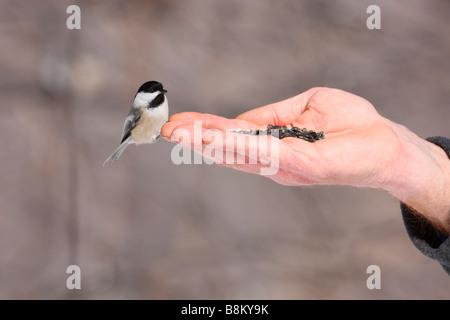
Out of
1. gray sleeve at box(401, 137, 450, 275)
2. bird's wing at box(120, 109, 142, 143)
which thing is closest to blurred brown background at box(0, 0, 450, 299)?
bird's wing at box(120, 109, 142, 143)

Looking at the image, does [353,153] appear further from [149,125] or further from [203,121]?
[149,125]

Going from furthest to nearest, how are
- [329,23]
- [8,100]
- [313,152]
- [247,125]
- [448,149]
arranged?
[329,23]
[8,100]
[247,125]
[448,149]
[313,152]

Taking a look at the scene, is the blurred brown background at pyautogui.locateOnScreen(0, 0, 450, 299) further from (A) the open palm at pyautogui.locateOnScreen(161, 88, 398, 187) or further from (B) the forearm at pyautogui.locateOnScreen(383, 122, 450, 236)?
(B) the forearm at pyautogui.locateOnScreen(383, 122, 450, 236)

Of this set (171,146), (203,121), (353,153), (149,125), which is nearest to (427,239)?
(353,153)

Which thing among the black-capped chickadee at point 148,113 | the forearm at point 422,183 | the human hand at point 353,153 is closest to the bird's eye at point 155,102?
the black-capped chickadee at point 148,113

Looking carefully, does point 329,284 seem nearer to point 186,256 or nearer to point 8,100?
point 186,256

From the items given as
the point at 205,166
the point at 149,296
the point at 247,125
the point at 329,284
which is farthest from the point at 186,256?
the point at 247,125
